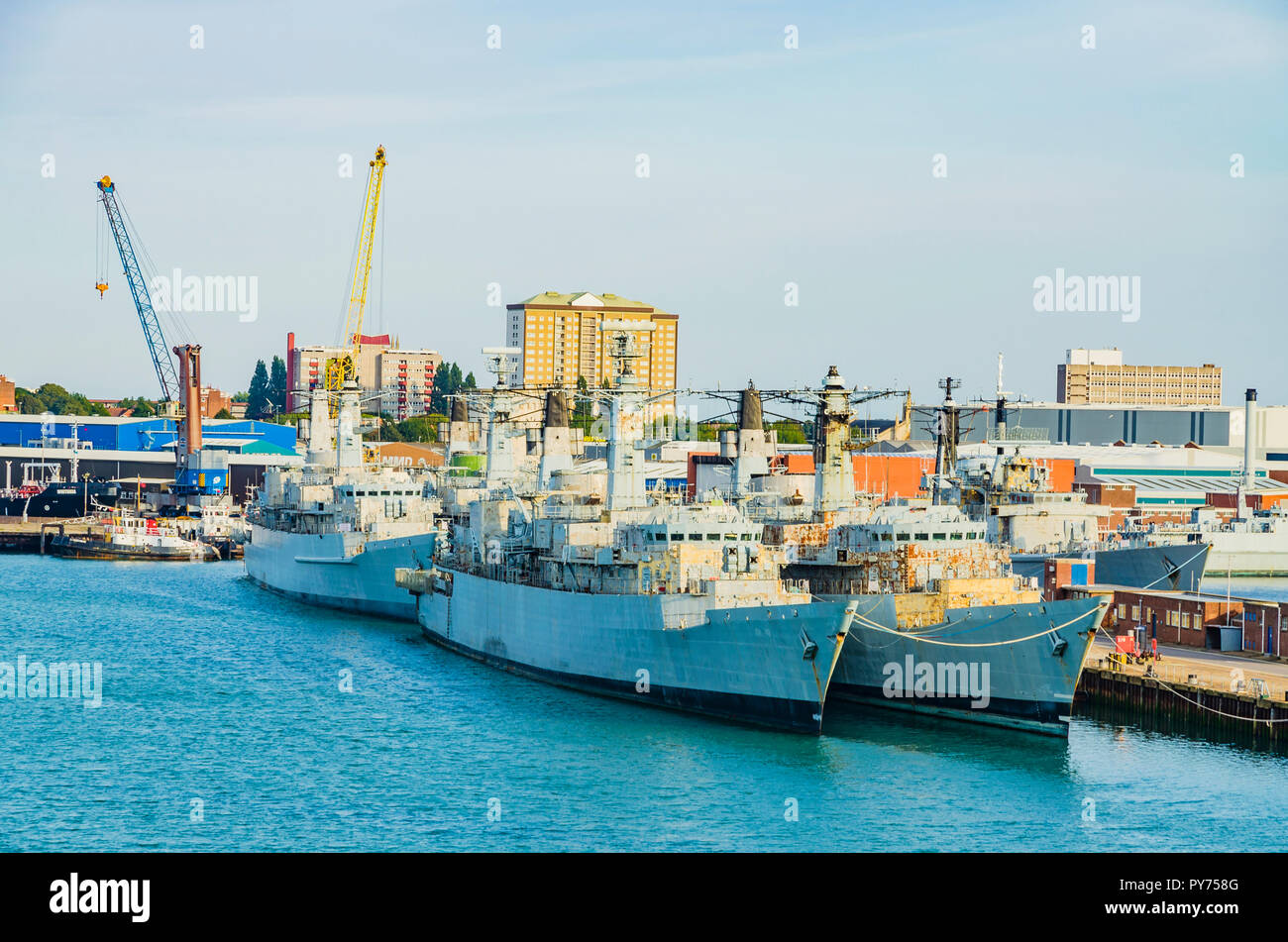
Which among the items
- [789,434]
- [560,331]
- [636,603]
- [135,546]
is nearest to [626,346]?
[636,603]

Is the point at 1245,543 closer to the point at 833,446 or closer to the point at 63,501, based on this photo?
the point at 833,446

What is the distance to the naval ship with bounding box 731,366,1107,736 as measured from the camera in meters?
37.4

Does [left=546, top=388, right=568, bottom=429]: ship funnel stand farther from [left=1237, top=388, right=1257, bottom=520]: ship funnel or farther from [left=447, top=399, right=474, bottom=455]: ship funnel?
[left=1237, top=388, right=1257, bottom=520]: ship funnel

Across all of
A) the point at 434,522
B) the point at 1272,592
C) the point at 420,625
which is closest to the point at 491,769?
the point at 420,625

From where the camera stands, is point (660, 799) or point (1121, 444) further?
point (1121, 444)

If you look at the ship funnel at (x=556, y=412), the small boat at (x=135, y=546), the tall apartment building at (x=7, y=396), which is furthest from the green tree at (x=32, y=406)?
the ship funnel at (x=556, y=412)

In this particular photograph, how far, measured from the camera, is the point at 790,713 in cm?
3688

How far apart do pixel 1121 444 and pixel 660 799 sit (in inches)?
4891

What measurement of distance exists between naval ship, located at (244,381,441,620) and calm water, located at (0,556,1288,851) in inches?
768

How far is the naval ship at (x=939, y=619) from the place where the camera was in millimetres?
37438

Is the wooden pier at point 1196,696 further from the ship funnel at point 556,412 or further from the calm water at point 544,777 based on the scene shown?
the ship funnel at point 556,412

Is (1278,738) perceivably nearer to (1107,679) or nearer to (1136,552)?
(1107,679)

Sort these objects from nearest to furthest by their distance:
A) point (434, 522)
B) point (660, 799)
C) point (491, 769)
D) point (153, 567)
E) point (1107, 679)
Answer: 1. point (660, 799)
2. point (491, 769)
3. point (1107, 679)
4. point (434, 522)
5. point (153, 567)

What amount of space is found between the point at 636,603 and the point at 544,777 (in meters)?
7.84
